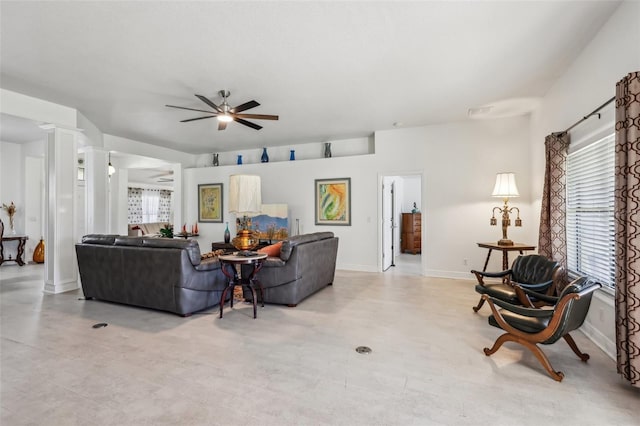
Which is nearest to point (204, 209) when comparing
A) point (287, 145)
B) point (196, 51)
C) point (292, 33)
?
point (287, 145)

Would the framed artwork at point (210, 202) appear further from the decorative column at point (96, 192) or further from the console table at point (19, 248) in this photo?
the console table at point (19, 248)

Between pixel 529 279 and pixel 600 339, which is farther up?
pixel 529 279

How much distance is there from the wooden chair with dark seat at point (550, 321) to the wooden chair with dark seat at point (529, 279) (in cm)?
57

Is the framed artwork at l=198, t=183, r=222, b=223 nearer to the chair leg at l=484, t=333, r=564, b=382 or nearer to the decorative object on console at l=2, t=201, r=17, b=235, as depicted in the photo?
the decorative object on console at l=2, t=201, r=17, b=235

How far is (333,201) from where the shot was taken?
261 inches

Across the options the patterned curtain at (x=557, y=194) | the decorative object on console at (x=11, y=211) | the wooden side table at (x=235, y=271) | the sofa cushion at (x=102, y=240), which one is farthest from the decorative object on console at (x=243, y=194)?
the decorative object on console at (x=11, y=211)

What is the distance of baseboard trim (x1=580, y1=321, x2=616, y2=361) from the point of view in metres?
2.59

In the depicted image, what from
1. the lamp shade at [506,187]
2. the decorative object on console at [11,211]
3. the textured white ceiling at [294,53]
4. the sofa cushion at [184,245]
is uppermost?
the textured white ceiling at [294,53]

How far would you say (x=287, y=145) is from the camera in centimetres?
742

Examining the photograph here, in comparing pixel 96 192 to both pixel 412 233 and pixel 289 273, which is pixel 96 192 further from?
pixel 412 233

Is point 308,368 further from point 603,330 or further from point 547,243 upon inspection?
point 547,243

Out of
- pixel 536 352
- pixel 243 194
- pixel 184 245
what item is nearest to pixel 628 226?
pixel 536 352

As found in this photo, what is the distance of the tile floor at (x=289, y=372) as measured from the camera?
1845mm

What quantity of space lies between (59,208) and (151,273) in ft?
7.81
